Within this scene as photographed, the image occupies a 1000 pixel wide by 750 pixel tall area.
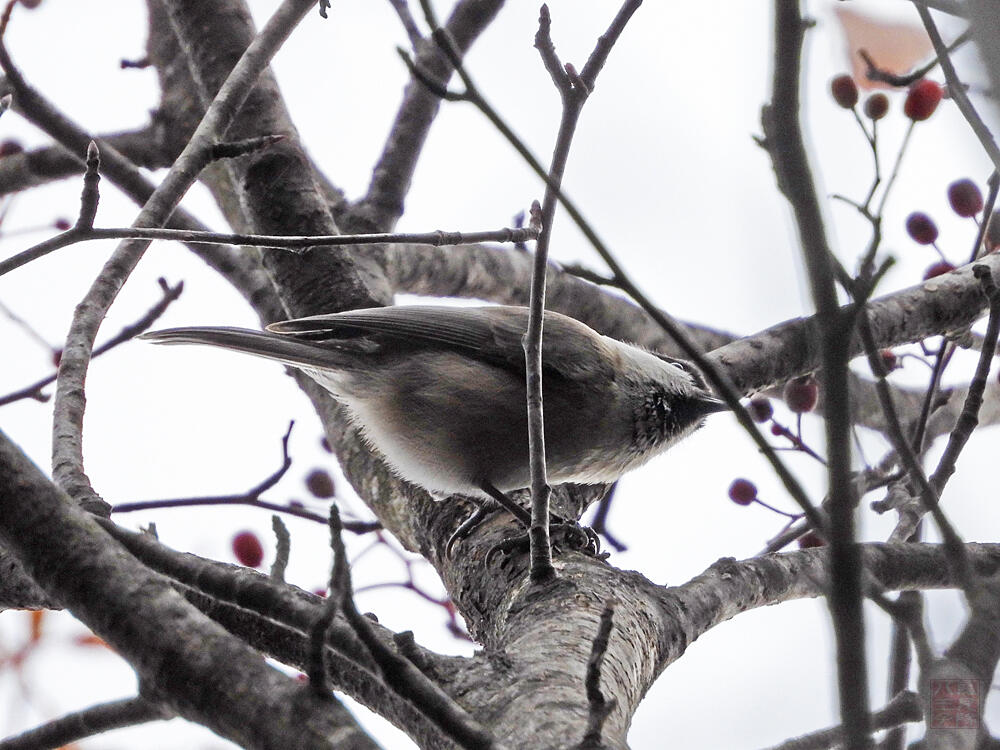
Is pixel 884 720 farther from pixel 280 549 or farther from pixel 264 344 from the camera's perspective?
pixel 264 344

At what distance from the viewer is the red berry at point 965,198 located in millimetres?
3729

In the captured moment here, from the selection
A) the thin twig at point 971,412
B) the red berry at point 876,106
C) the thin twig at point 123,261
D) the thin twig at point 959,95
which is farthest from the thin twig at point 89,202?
the red berry at point 876,106

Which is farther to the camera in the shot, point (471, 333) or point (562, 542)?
point (471, 333)

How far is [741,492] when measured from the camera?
3822mm

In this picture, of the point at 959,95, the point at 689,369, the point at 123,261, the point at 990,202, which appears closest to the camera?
the point at 959,95

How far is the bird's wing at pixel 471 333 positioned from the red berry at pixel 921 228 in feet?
4.22

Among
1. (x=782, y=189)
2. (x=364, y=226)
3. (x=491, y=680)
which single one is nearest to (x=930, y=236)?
(x=364, y=226)

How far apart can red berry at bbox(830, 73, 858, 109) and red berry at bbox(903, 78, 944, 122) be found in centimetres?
17

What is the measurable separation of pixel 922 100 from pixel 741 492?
5.11 feet

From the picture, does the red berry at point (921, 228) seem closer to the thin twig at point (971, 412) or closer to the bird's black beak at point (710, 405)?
the bird's black beak at point (710, 405)

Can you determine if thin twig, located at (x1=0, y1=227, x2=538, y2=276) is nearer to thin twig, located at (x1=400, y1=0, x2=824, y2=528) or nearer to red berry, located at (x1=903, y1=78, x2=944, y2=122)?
thin twig, located at (x1=400, y1=0, x2=824, y2=528)

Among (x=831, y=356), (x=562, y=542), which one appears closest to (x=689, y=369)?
(x=562, y=542)

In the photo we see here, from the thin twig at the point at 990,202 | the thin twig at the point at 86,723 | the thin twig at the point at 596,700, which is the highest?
the thin twig at the point at 990,202

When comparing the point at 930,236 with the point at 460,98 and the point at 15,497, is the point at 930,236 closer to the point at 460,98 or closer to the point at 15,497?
the point at 460,98
